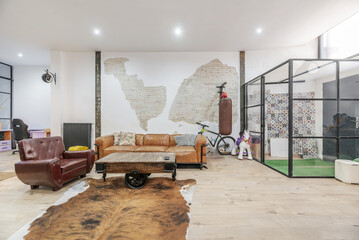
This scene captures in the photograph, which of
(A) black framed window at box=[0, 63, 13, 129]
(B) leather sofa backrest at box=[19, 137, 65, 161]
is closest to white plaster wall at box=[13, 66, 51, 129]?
(A) black framed window at box=[0, 63, 13, 129]

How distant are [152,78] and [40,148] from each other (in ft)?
10.9

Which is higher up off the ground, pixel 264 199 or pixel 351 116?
pixel 351 116

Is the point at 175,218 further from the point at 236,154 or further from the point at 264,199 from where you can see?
the point at 236,154

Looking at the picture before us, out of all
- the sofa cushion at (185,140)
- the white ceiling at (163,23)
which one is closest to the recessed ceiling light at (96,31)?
the white ceiling at (163,23)

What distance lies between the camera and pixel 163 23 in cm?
368

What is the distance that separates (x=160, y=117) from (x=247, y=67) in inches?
124

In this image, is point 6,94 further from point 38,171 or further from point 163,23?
point 163,23

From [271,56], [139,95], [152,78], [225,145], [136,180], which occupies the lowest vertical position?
[136,180]

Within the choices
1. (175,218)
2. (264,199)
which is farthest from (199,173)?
(175,218)

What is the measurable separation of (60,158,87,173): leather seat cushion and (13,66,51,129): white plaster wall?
4586 mm

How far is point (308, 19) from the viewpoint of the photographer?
3543 mm

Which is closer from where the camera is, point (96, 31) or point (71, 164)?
point (71, 164)

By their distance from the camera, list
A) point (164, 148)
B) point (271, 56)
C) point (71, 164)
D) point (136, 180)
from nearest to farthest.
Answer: point (136, 180), point (71, 164), point (164, 148), point (271, 56)

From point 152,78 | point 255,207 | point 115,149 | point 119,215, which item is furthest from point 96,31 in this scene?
point 255,207
